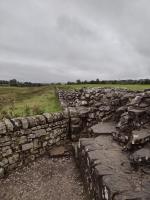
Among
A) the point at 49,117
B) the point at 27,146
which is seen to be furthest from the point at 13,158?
the point at 49,117

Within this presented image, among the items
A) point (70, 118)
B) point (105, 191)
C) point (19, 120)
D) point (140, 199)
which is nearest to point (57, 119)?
point (70, 118)

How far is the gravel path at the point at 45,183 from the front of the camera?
7520 mm

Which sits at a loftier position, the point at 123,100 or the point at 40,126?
the point at 123,100

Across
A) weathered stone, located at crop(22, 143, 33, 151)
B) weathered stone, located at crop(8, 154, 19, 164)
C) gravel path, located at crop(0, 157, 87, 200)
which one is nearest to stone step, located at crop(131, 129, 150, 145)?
gravel path, located at crop(0, 157, 87, 200)

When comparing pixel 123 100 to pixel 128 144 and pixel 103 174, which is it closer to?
pixel 128 144

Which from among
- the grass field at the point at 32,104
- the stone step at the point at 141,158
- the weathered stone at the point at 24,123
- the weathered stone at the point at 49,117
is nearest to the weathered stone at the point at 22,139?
the weathered stone at the point at 24,123

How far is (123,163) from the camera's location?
6805 mm

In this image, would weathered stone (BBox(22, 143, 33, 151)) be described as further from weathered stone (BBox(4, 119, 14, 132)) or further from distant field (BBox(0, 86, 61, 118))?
distant field (BBox(0, 86, 61, 118))

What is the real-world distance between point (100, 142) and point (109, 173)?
2.63m

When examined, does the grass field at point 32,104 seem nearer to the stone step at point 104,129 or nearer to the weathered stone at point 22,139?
the weathered stone at point 22,139

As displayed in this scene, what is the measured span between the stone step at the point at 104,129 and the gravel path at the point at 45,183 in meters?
1.47

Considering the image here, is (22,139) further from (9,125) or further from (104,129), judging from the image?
(104,129)

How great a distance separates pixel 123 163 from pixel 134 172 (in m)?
0.64

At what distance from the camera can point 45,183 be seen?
820 centimetres
